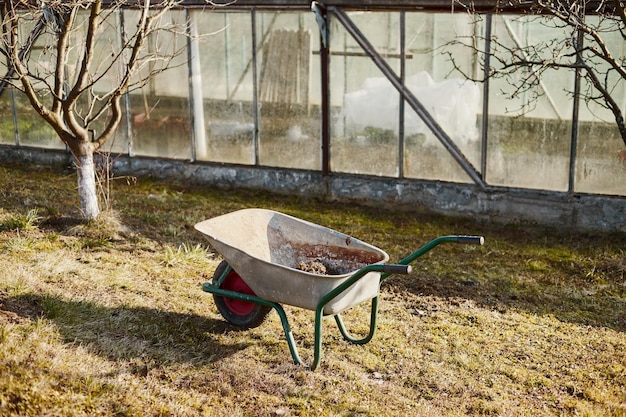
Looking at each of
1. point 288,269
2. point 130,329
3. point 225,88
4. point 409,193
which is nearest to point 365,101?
point 409,193

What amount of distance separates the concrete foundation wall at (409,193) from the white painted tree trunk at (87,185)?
105 inches

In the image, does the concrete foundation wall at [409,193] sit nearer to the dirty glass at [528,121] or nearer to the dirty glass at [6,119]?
the dirty glass at [528,121]

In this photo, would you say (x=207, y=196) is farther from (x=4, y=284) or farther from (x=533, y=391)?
(x=533, y=391)

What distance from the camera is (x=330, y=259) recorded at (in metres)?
6.13

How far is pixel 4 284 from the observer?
634 cm

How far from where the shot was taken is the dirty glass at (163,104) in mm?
10641

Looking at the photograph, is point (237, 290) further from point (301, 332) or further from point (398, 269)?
point (398, 269)

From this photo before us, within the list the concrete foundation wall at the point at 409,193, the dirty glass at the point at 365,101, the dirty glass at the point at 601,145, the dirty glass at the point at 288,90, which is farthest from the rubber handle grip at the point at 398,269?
the dirty glass at the point at 288,90

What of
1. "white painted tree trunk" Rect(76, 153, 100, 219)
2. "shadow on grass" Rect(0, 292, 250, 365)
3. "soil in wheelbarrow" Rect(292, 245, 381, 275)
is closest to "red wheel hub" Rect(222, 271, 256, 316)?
"shadow on grass" Rect(0, 292, 250, 365)

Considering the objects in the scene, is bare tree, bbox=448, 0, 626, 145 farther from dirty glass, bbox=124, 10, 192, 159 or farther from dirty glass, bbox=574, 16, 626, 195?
dirty glass, bbox=124, 10, 192, 159

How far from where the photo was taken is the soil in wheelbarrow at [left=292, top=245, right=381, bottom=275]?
19.6ft

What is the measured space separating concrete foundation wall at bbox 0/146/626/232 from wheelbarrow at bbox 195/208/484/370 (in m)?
3.63

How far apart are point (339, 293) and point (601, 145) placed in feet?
16.2

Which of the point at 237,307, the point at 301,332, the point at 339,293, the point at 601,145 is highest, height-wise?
the point at 601,145
